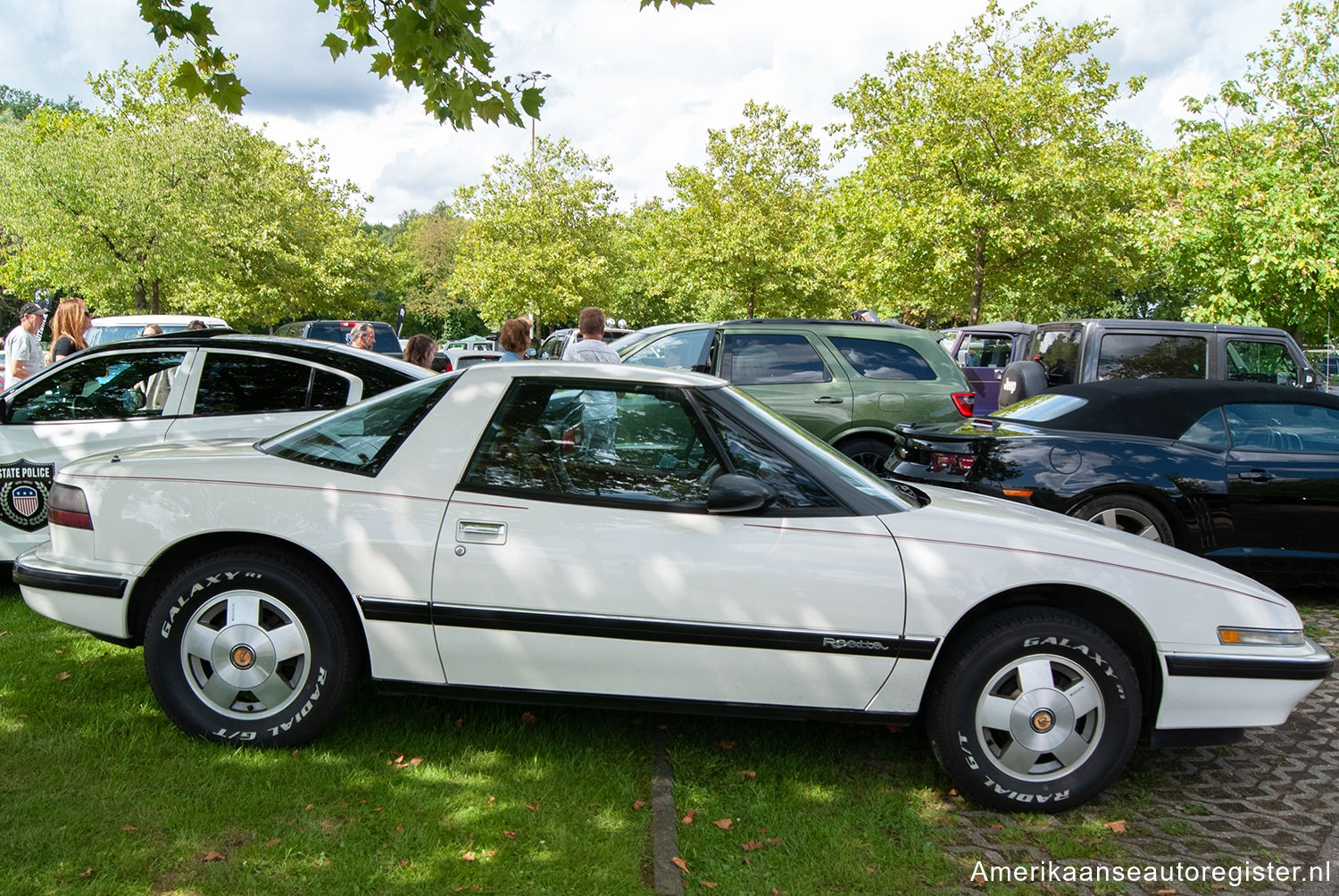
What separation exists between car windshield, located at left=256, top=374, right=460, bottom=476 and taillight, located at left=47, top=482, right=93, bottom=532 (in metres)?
0.68

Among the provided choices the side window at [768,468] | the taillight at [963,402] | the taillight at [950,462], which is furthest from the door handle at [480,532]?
the taillight at [963,402]

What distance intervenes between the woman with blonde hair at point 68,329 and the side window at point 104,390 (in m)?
3.89

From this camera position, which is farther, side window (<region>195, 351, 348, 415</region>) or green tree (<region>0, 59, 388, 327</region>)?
green tree (<region>0, 59, 388, 327</region>)

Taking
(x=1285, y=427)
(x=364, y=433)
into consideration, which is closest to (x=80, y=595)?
(x=364, y=433)

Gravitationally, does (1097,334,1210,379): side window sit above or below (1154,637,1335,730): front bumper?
above

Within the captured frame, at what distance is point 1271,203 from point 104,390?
1687cm

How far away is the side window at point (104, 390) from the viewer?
Result: 5.83 metres

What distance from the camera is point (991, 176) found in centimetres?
2156

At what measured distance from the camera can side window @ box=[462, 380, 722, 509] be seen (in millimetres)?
3578

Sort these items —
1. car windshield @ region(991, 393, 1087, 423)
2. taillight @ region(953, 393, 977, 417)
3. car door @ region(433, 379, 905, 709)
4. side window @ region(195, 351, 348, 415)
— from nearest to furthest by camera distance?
car door @ region(433, 379, 905, 709), side window @ region(195, 351, 348, 415), car windshield @ region(991, 393, 1087, 423), taillight @ region(953, 393, 977, 417)

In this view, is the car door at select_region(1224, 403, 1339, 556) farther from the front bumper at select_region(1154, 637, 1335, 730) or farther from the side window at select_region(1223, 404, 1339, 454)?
the front bumper at select_region(1154, 637, 1335, 730)

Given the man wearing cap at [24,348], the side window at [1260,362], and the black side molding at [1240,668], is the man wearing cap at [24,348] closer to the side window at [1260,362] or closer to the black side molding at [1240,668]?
the black side molding at [1240,668]

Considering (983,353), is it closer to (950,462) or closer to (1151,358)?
(1151,358)

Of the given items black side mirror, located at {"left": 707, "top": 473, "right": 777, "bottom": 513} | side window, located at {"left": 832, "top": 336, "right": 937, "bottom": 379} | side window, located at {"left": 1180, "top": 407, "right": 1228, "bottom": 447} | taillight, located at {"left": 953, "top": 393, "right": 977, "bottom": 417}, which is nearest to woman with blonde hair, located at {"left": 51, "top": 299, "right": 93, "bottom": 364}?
side window, located at {"left": 832, "top": 336, "right": 937, "bottom": 379}
